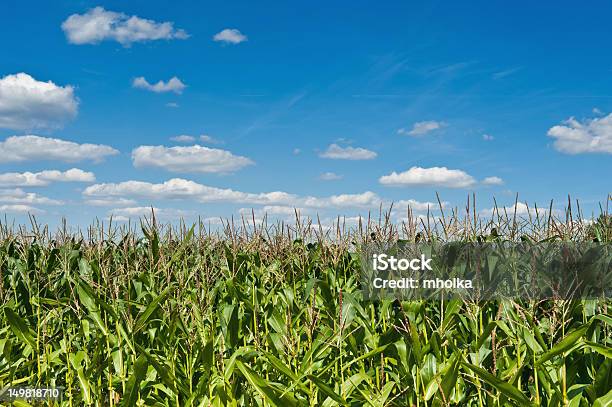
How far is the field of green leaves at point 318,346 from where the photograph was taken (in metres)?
5.35

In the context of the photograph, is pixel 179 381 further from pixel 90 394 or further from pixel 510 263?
pixel 510 263

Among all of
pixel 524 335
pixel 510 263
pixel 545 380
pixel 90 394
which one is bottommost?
pixel 90 394

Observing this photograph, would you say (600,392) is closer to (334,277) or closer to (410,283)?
(410,283)

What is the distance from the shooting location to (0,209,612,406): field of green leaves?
535cm

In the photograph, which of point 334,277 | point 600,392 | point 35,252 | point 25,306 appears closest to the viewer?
point 600,392

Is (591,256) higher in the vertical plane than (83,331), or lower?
higher

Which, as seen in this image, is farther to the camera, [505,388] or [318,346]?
[318,346]

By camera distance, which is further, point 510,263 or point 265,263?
point 265,263

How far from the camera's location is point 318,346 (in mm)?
5949

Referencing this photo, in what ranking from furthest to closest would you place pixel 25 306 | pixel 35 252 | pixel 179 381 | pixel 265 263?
pixel 35 252
pixel 265 263
pixel 25 306
pixel 179 381

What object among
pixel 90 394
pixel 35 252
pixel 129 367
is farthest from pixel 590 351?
pixel 35 252

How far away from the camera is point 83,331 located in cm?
688

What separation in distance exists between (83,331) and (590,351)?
550 cm

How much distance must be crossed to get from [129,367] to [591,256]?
545cm
